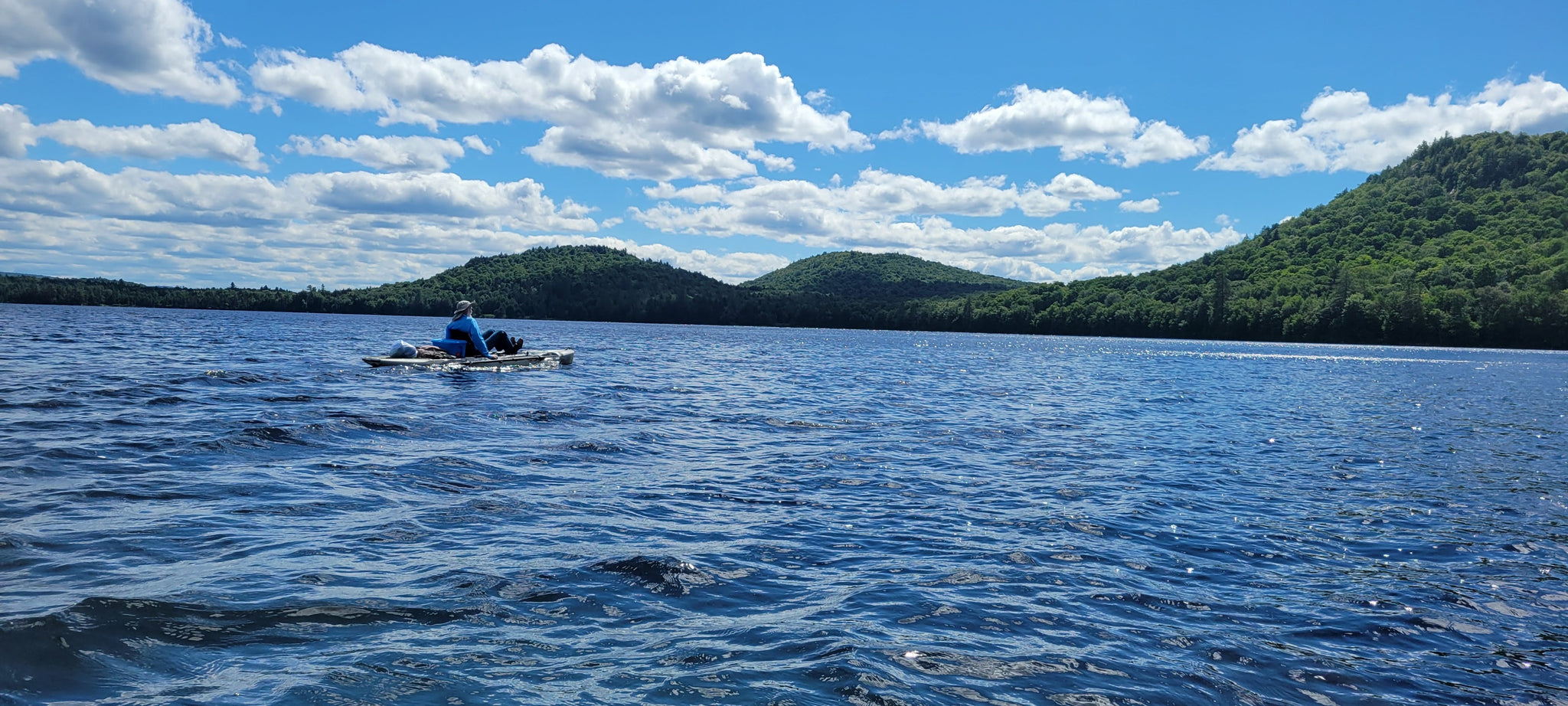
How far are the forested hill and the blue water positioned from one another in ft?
445

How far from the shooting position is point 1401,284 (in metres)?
144

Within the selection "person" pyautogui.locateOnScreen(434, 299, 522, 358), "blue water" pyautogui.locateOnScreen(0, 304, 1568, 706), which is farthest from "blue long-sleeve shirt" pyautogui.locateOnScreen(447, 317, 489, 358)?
"blue water" pyautogui.locateOnScreen(0, 304, 1568, 706)

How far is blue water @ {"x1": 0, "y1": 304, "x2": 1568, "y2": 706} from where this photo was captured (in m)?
6.12

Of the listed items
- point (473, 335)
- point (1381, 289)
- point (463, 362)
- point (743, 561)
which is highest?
point (1381, 289)

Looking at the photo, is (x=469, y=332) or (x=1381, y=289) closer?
(x=469, y=332)

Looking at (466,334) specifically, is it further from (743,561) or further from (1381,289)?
(1381,289)

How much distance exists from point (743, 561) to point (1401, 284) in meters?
169

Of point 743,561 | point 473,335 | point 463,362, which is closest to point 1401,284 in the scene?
point 473,335

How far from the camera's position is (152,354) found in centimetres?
3816

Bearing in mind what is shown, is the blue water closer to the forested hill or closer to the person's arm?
the person's arm

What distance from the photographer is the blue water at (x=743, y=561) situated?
612 cm

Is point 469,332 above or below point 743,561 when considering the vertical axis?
above

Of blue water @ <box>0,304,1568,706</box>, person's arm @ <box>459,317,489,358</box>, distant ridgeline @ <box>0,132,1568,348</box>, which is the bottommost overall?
blue water @ <box>0,304,1568,706</box>

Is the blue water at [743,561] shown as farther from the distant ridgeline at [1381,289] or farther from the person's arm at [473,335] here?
the distant ridgeline at [1381,289]
